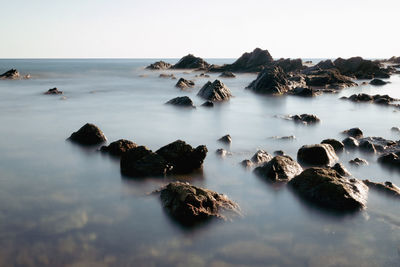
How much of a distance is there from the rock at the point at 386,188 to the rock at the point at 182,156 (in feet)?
20.6

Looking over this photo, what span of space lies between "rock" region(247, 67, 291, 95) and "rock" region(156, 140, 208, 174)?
32.9 metres

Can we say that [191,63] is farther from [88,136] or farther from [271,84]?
[88,136]

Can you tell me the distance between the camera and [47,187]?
12.4m

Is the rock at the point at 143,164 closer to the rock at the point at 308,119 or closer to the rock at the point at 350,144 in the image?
the rock at the point at 350,144

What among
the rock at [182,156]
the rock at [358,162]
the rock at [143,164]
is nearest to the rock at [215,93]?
the rock at [358,162]

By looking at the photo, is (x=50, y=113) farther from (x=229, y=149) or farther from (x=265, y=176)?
(x=265, y=176)

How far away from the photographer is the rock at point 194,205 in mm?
9984

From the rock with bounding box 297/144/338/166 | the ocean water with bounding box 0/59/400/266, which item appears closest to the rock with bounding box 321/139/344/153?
the ocean water with bounding box 0/59/400/266

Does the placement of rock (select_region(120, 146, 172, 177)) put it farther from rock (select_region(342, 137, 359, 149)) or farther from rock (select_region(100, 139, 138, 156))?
rock (select_region(342, 137, 359, 149))

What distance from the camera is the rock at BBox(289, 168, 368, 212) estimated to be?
10766 mm

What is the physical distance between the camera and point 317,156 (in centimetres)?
1498

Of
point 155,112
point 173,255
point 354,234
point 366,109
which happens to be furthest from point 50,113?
point 366,109

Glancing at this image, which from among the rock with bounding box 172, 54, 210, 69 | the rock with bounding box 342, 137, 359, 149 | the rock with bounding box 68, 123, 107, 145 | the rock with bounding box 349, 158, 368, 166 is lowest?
the rock with bounding box 68, 123, 107, 145

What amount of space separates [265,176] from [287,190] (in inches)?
49.8
